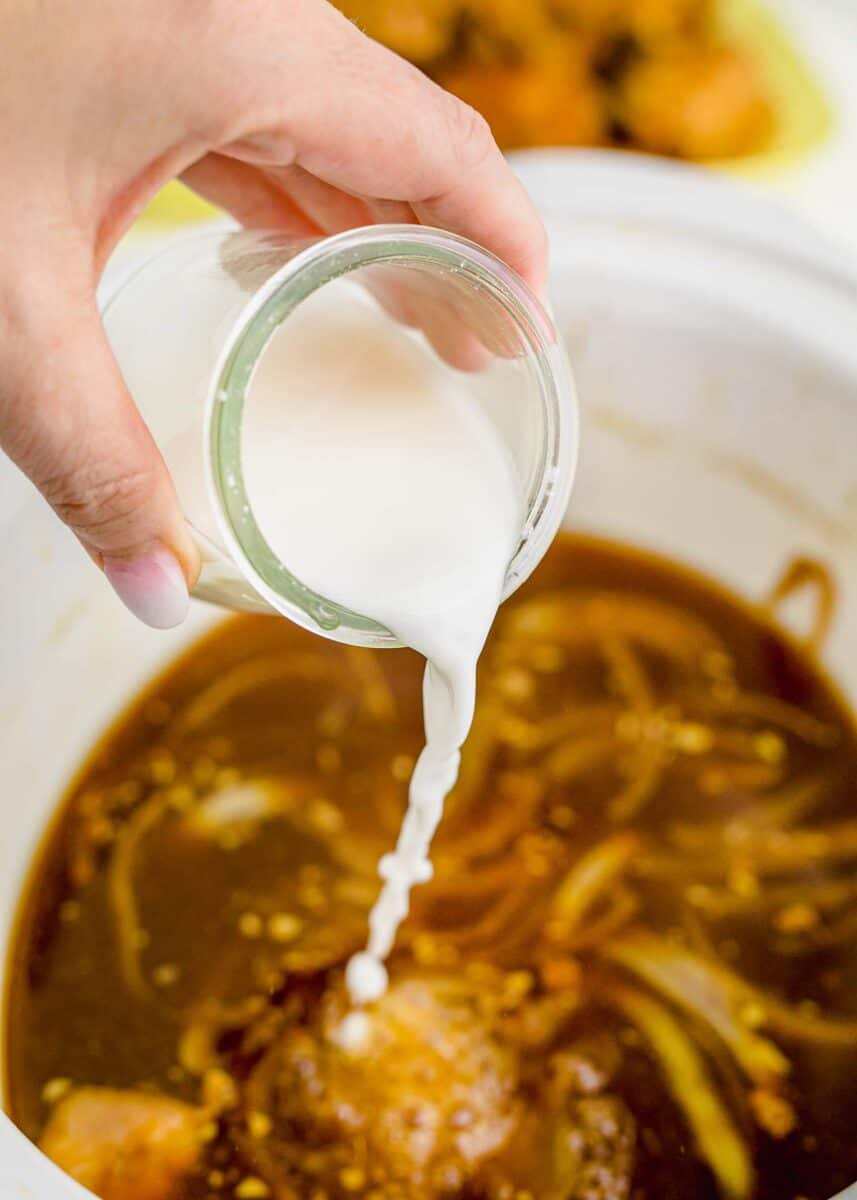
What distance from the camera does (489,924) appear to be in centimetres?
110

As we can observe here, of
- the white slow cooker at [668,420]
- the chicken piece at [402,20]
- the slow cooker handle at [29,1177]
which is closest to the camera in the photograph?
the slow cooker handle at [29,1177]

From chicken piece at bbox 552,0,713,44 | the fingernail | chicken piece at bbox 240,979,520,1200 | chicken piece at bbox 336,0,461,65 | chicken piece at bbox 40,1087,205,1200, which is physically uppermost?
chicken piece at bbox 552,0,713,44

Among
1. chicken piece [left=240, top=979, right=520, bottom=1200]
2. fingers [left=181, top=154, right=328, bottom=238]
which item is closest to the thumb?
fingers [left=181, top=154, right=328, bottom=238]

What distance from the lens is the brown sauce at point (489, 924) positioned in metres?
0.97

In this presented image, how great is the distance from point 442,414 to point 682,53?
765 millimetres

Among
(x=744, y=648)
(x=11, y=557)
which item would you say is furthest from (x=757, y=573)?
(x=11, y=557)

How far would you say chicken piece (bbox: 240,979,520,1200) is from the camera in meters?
0.96

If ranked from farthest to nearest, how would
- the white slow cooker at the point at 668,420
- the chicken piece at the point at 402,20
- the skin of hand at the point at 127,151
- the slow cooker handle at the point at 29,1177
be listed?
the chicken piece at the point at 402,20 → the white slow cooker at the point at 668,420 → the slow cooker handle at the point at 29,1177 → the skin of hand at the point at 127,151

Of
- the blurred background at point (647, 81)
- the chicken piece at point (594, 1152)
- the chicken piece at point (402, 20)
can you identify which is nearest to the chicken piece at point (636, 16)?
the blurred background at point (647, 81)

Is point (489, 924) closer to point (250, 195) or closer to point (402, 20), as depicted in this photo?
point (250, 195)

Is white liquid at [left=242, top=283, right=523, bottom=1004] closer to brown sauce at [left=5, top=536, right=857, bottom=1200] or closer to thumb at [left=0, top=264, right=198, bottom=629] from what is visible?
thumb at [left=0, top=264, right=198, bottom=629]

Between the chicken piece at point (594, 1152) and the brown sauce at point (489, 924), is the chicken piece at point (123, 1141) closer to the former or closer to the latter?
the brown sauce at point (489, 924)

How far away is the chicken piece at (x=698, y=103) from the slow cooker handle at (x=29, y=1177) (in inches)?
44.7

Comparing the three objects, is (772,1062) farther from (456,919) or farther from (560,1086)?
(456,919)
